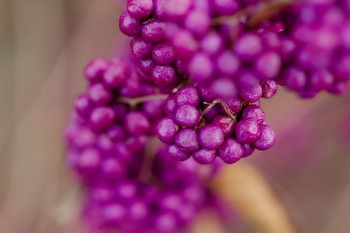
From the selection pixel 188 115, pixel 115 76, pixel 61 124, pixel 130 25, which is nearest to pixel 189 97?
pixel 188 115

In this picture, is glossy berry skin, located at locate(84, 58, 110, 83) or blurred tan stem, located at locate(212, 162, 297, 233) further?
blurred tan stem, located at locate(212, 162, 297, 233)

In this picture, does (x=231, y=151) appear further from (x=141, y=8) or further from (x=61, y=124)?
(x=61, y=124)

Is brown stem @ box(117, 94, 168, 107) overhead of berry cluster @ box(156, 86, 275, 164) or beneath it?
beneath

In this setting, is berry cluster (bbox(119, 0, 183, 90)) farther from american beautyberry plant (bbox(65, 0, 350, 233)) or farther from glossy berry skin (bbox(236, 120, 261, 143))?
glossy berry skin (bbox(236, 120, 261, 143))

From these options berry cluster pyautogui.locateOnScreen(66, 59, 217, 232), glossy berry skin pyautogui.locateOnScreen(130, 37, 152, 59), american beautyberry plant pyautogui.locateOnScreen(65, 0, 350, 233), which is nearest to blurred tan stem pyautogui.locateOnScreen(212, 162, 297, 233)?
berry cluster pyautogui.locateOnScreen(66, 59, 217, 232)

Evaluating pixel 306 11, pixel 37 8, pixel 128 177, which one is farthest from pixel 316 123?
pixel 306 11

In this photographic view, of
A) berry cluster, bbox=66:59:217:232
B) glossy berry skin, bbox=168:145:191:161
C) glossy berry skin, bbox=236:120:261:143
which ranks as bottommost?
berry cluster, bbox=66:59:217:232
